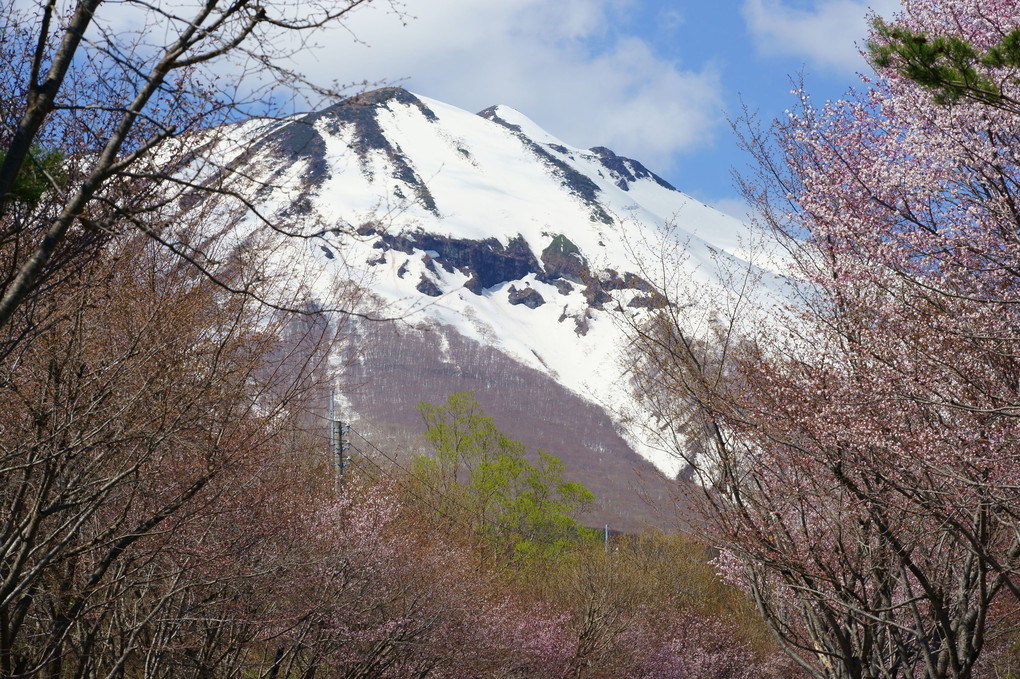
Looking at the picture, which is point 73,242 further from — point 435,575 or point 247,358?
point 435,575

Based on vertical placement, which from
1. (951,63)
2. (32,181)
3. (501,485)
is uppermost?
(951,63)

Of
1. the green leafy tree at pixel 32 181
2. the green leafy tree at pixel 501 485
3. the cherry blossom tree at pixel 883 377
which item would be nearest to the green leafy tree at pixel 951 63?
the cherry blossom tree at pixel 883 377

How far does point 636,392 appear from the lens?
9422mm

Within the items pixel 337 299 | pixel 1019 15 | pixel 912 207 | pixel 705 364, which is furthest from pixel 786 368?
pixel 337 299

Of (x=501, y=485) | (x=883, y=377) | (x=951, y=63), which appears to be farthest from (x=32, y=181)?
(x=501, y=485)

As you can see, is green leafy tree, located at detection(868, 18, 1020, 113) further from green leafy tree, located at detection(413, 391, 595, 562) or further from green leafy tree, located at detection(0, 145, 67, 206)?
green leafy tree, located at detection(413, 391, 595, 562)

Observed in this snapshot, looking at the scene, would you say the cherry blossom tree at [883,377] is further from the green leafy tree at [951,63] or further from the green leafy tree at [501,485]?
the green leafy tree at [501,485]

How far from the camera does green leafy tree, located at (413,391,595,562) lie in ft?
110

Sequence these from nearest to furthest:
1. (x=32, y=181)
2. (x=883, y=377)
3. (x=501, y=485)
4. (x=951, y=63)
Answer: (x=32, y=181), (x=951, y=63), (x=883, y=377), (x=501, y=485)

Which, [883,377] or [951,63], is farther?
[883,377]

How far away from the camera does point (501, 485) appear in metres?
36.0

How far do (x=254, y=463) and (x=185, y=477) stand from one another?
3.06 feet

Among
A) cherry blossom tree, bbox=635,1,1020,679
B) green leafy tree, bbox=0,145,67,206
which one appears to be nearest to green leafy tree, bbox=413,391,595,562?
cherry blossom tree, bbox=635,1,1020,679

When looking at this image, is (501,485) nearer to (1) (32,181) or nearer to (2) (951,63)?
(2) (951,63)
